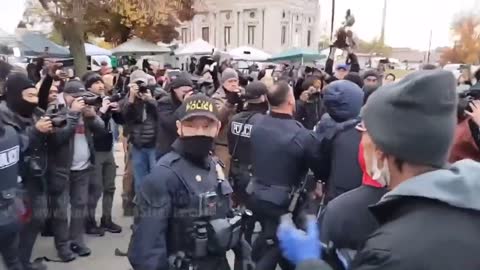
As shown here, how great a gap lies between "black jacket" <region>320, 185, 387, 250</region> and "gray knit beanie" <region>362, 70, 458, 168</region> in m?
0.61

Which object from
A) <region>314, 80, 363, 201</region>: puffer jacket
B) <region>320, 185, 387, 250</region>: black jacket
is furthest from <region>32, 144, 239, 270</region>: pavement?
<region>320, 185, 387, 250</region>: black jacket

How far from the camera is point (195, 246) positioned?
275cm

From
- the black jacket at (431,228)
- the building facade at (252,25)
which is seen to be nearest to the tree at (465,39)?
the building facade at (252,25)

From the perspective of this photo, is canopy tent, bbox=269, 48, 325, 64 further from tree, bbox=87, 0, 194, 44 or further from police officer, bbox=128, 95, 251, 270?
police officer, bbox=128, 95, 251, 270

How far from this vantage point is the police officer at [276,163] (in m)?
3.98

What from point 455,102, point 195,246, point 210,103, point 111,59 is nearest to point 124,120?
point 210,103

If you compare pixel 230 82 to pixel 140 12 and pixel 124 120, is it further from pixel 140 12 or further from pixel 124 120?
pixel 140 12

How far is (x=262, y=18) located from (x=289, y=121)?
65.7 metres

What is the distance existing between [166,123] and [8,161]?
7.79 ft

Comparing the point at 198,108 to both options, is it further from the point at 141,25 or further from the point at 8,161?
the point at 141,25

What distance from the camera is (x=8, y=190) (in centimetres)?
378

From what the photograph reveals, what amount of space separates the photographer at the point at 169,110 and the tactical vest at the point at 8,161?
2.20m

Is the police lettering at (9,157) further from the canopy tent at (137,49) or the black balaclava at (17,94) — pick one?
the canopy tent at (137,49)

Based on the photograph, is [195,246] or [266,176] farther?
[266,176]
